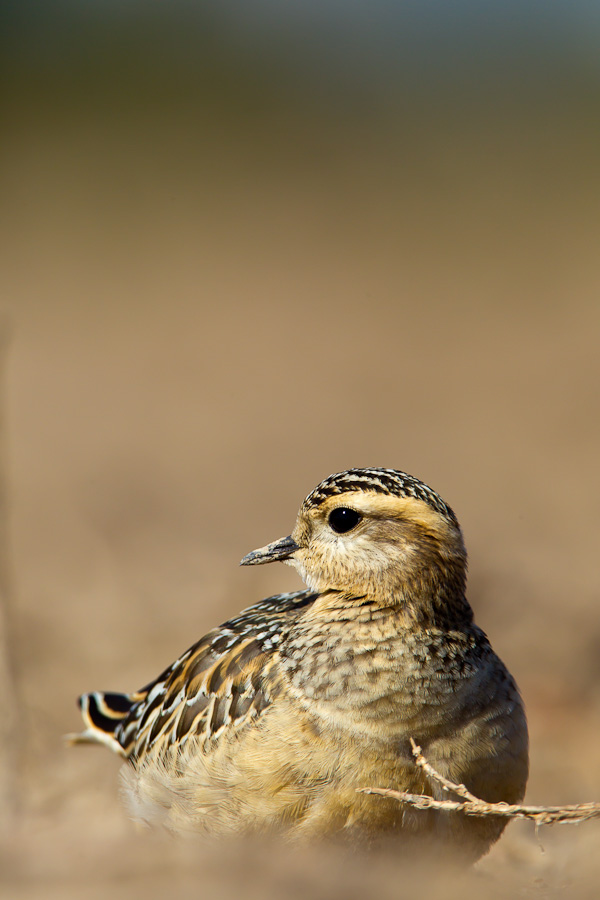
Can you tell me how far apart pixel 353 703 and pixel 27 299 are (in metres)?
17.2

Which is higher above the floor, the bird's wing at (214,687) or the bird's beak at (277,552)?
the bird's beak at (277,552)

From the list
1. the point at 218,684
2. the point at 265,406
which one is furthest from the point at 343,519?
the point at 265,406

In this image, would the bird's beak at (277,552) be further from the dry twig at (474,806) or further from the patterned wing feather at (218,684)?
the dry twig at (474,806)

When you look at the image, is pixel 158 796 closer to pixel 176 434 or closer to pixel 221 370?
pixel 176 434

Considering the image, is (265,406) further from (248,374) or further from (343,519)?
(343,519)

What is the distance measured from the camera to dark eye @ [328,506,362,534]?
15.4 ft

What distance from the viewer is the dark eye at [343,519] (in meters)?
4.70

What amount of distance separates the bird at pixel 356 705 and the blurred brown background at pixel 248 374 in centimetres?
30

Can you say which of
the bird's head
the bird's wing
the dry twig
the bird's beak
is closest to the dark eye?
the bird's head

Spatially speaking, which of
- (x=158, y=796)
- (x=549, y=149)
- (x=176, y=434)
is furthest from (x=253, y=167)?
(x=158, y=796)

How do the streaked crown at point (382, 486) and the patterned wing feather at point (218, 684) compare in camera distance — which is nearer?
the streaked crown at point (382, 486)

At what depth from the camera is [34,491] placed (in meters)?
12.4

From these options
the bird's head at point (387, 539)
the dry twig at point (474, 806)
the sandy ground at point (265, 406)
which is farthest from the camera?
the sandy ground at point (265, 406)

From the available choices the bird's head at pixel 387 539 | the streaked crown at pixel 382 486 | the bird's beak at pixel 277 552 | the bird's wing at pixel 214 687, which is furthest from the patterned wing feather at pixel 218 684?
the streaked crown at pixel 382 486
